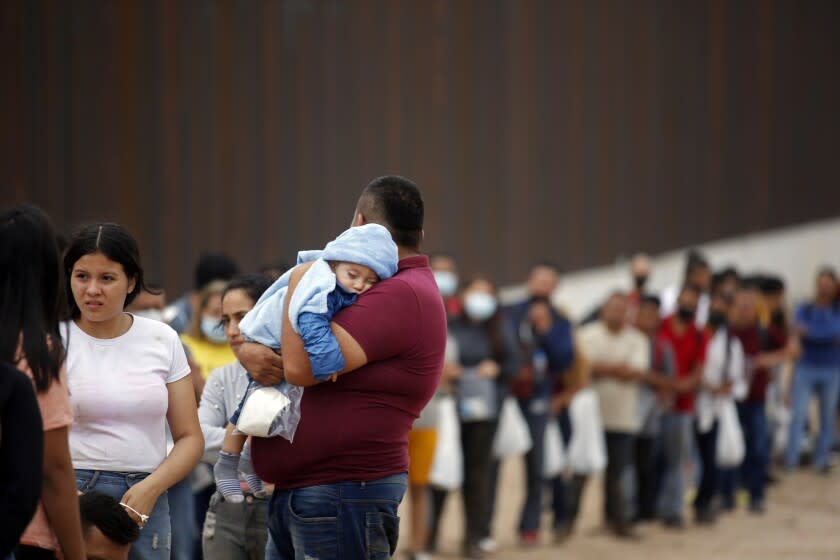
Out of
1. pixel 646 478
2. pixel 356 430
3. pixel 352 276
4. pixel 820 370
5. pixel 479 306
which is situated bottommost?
pixel 646 478

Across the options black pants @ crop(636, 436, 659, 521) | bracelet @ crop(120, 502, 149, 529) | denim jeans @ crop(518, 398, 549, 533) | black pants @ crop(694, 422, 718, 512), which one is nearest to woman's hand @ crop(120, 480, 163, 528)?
bracelet @ crop(120, 502, 149, 529)

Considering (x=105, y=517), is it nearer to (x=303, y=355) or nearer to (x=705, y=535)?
(x=303, y=355)

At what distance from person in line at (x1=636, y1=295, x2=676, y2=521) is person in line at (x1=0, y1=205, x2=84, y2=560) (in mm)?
7631

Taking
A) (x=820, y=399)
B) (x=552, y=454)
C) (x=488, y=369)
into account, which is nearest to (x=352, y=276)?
(x=488, y=369)

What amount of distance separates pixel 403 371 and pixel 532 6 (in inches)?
549

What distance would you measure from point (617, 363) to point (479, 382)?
5.13ft

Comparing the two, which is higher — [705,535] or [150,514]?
[150,514]

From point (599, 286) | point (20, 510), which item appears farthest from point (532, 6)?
point (20, 510)

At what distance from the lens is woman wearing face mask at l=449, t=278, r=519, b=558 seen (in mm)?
8953

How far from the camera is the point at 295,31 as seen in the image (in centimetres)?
1377

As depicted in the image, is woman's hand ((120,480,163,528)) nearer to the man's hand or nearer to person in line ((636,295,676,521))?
the man's hand

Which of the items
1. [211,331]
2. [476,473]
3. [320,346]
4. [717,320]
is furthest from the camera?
[717,320]

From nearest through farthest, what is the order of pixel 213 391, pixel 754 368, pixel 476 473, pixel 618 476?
pixel 213 391 < pixel 476 473 < pixel 618 476 < pixel 754 368

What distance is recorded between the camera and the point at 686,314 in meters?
10.9
